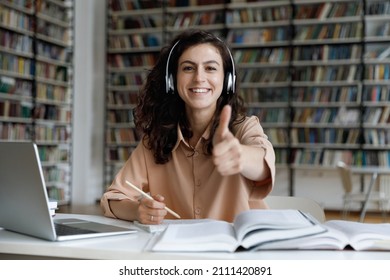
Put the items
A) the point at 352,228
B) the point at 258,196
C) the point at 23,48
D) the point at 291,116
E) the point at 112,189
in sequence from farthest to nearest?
1. the point at 291,116
2. the point at 23,48
3. the point at 112,189
4. the point at 258,196
5. the point at 352,228

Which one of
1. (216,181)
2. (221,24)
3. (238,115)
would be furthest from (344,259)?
(221,24)

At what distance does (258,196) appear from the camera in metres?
1.36

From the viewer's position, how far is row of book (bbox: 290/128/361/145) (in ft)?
19.7

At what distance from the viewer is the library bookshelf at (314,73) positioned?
5949 millimetres

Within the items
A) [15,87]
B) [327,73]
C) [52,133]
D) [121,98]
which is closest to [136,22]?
[121,98]

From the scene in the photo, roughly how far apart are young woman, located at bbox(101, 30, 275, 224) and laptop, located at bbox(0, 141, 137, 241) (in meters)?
0.27

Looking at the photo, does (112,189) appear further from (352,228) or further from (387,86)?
(387,86)

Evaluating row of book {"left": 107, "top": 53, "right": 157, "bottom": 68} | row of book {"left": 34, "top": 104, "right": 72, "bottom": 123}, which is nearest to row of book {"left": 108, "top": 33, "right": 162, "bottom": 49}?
row of book {"left": 107, "top": 53, "right": 157, "bottom": 68}

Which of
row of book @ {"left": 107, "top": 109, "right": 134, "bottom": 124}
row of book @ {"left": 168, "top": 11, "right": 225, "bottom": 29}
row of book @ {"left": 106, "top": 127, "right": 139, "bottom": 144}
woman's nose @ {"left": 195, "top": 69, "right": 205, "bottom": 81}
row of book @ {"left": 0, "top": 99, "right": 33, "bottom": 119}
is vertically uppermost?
row of book @ {"left": 168, "top": 11, "right": 225, "bottom": 29}

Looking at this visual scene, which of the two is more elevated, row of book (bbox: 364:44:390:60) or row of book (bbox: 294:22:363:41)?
row of book (bbox: 294:22:363:41)

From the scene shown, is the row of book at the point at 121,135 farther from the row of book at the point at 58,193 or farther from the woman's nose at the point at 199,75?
the woman's nose at the point at 199,75

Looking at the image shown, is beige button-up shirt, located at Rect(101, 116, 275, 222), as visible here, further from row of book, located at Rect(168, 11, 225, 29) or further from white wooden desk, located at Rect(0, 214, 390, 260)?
row of book, located at Rect(168, 11, 225, 29)

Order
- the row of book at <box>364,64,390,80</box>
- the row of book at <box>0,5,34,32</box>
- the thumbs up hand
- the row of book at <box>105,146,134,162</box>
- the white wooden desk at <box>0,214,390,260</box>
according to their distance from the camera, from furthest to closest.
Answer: the row of book at <box>105,146,134,162</box>, the row of book at <box>364,64,390,80</box>, the row of book at <box>0,5,34,32</box>, the thumbs up hand, the white wooden desk at <box>0,214,390,260</box>

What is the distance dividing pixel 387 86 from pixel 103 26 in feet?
13.0
